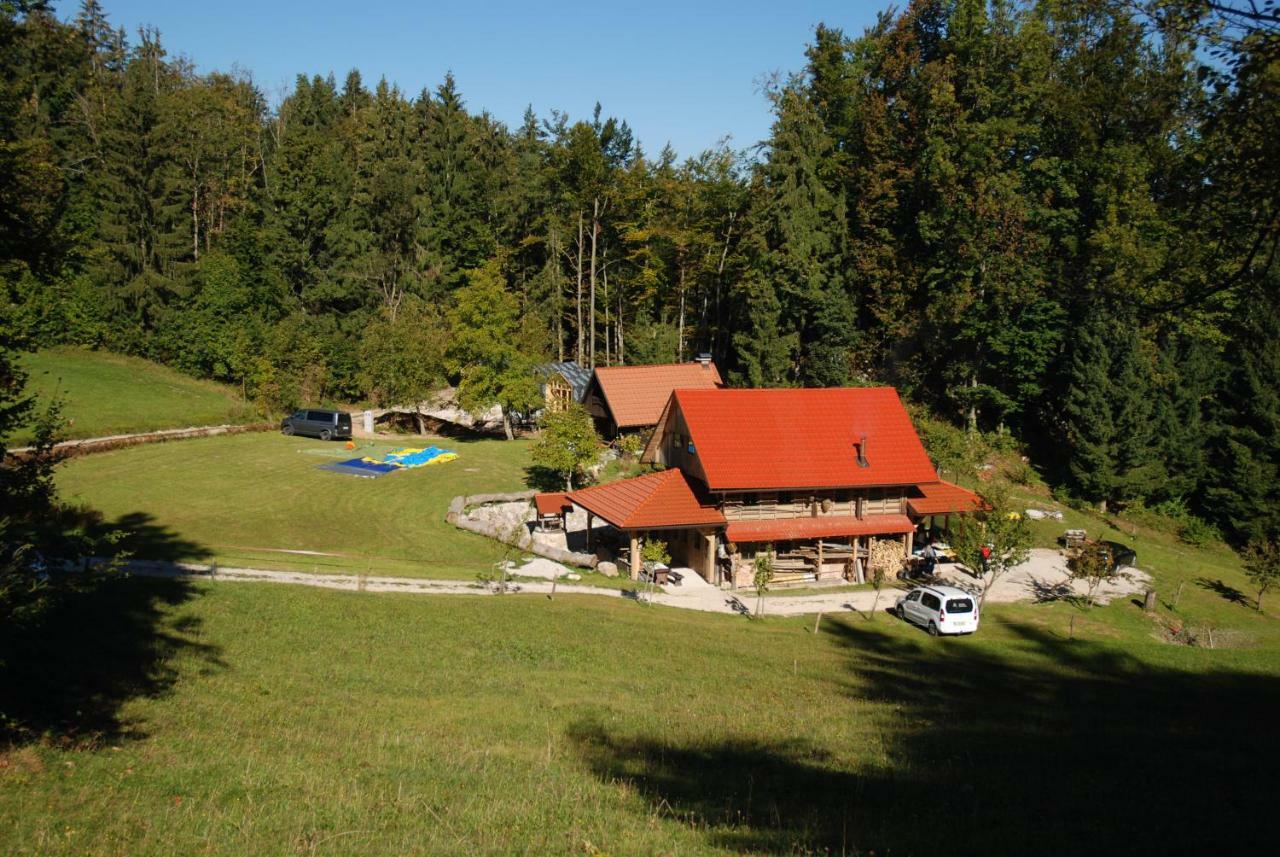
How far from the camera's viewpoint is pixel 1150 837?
9.84 m

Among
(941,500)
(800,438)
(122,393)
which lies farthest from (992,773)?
(122,393)

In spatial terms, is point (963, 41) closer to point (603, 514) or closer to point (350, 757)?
point (603, 514)

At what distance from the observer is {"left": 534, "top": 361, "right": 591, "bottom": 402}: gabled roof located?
56.5 meters

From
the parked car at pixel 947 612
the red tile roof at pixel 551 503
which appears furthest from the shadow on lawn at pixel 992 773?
the red tile roof at pixel 551 503

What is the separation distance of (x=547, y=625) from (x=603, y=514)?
9.62 metres

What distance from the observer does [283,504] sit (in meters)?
35.3

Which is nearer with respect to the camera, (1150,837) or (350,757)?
(1150,837)

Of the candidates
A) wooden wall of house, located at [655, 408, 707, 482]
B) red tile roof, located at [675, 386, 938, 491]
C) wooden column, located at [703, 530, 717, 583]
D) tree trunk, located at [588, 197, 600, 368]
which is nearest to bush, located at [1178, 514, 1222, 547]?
red tile roof, located at [675, 386, 938, 491]

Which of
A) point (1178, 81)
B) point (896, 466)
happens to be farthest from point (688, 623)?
point (1178, 81)

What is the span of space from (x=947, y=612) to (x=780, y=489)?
8.06 meters

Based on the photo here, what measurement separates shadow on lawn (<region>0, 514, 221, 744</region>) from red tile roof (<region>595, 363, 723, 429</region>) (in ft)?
99.0

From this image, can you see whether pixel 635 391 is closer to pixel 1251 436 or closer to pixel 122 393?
pixel 122 393

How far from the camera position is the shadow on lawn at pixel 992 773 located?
9992 mm

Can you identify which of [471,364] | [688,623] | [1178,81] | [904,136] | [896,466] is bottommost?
[688,623]
